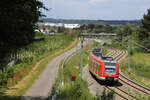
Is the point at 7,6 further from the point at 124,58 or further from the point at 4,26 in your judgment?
the point at 124,58

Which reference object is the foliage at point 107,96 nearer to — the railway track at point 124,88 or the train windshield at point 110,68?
the railway track at point 124,88

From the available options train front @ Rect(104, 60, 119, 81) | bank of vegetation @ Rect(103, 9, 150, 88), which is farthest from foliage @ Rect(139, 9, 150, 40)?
train front @ Rect(104, 60, 119, 81)

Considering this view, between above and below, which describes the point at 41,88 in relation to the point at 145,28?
below

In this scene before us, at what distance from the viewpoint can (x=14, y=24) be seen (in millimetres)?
9312

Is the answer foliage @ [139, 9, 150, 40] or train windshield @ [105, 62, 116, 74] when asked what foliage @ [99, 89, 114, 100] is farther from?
foliage @ [139, 9, 150, 40]

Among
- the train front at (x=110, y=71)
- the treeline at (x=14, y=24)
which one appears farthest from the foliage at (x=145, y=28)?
the treeline at (x=14, y=24)

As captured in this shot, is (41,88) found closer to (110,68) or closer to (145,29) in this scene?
(110,68)

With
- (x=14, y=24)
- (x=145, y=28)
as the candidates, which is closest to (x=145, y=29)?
(x=145, y=28)

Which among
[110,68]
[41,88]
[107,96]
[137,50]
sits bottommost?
[137,50]

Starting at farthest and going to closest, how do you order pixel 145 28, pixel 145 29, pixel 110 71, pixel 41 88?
pixel 145 28
pixel 145 29
pixel 110 71
pixel 41 88

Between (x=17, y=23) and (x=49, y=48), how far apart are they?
6081cm

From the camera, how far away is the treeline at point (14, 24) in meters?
9.18

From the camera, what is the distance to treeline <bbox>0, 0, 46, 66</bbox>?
30.1 ft

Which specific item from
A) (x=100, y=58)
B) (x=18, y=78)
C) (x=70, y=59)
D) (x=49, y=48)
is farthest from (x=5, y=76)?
(x=49, y=48)
